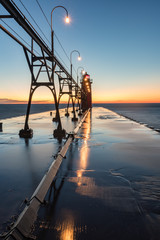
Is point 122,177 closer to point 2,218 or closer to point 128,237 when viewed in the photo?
point 128,237

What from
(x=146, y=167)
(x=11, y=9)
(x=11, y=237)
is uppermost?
(x=11, y=9)

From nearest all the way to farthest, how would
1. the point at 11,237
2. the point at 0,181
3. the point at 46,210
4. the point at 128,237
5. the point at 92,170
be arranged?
the point at 11,237 < the point at 128,237 < the point at 46,210 < the point at 0,181 < the point at 92,170

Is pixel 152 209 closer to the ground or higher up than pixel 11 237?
closer to the ground

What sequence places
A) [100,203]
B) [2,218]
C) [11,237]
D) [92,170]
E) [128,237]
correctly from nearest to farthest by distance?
[11,237] → [128,237] → [2,218] → [100,203] → [92,170]

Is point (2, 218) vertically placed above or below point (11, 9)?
below

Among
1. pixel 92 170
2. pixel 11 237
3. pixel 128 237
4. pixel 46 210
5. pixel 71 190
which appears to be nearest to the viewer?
pixel 11 237

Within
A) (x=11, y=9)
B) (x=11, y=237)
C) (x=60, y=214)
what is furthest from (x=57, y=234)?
(x=11, y=9)

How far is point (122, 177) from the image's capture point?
17.0ft

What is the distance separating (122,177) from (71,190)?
5.67ft

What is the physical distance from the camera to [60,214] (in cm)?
342

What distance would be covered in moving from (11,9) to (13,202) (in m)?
6.50

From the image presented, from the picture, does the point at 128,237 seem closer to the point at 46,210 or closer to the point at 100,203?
the point at 100,203

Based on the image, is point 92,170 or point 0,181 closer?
point 0,181

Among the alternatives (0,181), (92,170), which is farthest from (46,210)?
(92,170)
